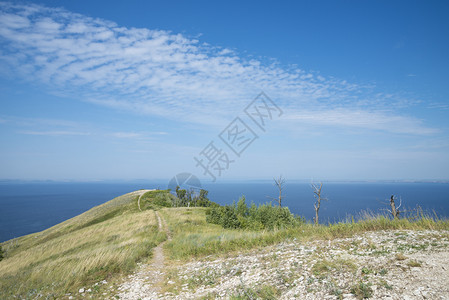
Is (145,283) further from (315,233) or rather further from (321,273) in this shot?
(315,233)

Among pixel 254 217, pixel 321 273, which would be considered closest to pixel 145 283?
pixel 321 273

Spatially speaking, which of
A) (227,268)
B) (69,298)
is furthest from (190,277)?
(69,298)

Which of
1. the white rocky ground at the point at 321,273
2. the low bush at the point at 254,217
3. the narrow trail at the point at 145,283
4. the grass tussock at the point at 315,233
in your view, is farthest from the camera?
the low bush at the point at 254,217

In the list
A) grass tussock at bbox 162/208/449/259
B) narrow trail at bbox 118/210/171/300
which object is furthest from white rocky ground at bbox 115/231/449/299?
grass tussock at bbox 162/208/449/259

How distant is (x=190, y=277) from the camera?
30.9ft

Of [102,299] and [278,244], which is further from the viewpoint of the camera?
[278,244]

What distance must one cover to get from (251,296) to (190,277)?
3.63 metres

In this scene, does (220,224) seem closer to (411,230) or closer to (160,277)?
(160,277)

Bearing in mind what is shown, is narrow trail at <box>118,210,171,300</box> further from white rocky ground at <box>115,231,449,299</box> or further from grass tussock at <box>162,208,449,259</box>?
grass tussock at <box>162,208,449,259</box>

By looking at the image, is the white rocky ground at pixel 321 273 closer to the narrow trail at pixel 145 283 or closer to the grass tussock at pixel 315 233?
the narrow trail at pixel 145 283

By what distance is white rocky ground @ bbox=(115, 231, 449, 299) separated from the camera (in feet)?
19.6

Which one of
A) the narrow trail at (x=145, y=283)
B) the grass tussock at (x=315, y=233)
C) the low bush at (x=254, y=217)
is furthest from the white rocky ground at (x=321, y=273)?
the low bush at (x=254, y=217)

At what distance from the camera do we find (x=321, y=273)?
286 inches

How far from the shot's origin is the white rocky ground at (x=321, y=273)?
5.98 metres
